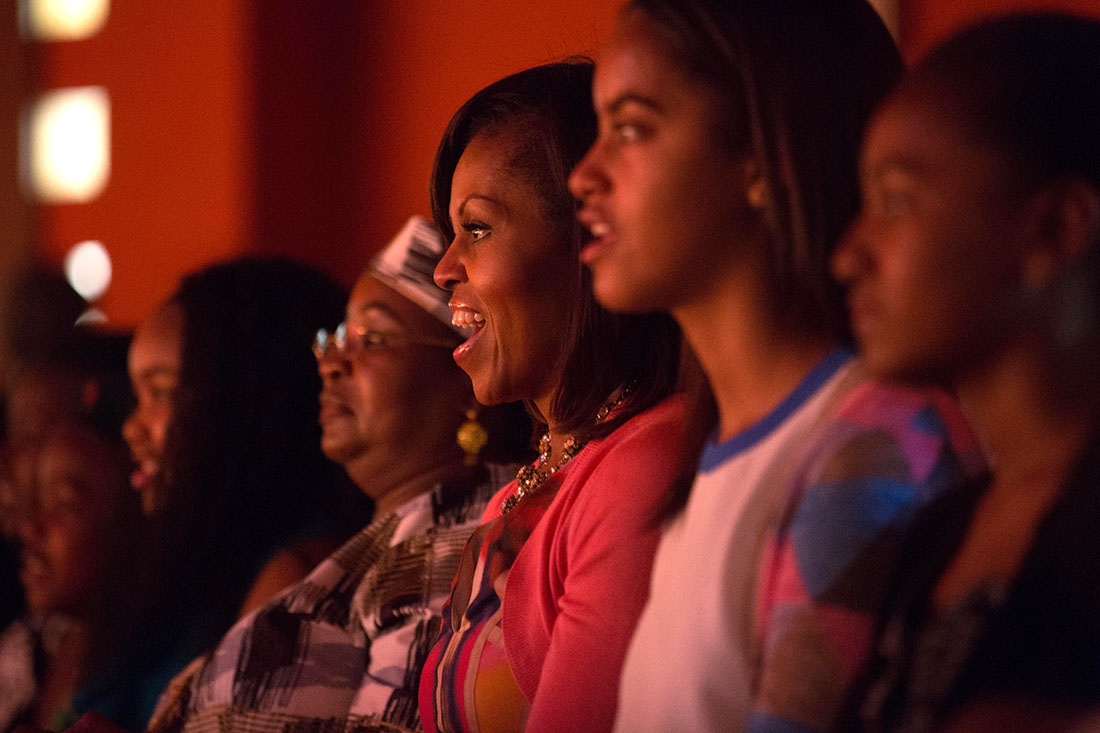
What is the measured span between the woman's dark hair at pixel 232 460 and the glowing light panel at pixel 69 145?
1910 millimetres

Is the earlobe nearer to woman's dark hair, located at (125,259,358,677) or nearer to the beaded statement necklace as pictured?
the beaded statement necklace

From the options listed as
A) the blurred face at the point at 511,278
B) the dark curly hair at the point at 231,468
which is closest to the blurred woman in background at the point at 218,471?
the dark curly hair at the point at 231,468

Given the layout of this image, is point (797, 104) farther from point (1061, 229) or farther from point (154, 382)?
point (154, 382)

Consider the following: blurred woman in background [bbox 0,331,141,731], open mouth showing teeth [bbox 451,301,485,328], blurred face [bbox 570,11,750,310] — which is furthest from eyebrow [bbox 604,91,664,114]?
blurred woman in background [bbox 0,331,141,731]

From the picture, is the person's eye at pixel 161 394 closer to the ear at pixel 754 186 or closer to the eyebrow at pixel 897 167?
the ear at pixel 754 186

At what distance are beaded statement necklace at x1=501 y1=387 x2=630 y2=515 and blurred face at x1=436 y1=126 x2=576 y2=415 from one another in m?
0.07

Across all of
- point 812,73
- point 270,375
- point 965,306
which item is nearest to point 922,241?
point 965,306

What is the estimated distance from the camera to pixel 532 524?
1538mm

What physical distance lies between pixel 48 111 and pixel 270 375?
272cm

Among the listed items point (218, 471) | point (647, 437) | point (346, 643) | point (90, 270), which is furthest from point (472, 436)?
point (90, 270)

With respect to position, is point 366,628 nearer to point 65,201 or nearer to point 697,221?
point 697,221

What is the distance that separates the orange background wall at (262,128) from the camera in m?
3.40

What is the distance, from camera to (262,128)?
12.3ft

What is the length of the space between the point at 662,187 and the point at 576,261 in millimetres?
591
